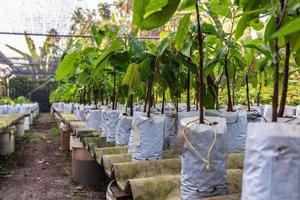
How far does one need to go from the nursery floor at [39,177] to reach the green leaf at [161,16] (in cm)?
244

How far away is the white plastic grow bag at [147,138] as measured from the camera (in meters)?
1.50

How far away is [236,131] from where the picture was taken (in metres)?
1.52

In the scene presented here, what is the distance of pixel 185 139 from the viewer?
930 millimetres

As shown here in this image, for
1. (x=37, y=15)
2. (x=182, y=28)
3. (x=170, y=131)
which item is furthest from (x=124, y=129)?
(x=37, y=15)

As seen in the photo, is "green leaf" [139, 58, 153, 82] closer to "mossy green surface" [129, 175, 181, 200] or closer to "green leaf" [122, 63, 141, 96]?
"green leaf" [122, 63, 141, 96]

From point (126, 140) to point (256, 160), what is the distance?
1362 millimetres

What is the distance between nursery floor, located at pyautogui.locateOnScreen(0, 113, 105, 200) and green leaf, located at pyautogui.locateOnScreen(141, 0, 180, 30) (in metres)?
2.44

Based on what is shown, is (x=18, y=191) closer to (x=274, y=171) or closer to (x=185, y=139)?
(x=185, y=139)

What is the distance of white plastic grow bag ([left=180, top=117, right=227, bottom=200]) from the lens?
2.97 ft

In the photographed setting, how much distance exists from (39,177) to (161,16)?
11.4ft

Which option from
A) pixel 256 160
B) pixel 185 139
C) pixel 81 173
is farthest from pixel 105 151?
pixel 81 173

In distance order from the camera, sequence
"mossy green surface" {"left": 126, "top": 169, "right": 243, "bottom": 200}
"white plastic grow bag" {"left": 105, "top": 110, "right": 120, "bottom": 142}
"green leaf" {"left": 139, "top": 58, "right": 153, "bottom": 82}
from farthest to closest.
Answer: "white plastic grow bag" {"left": 105, "top": 110, "right": 120, "bottom": 142}
"green leaf" {"left": 139, "top": 58, "right": 153, "bottom": 82}
"mossy green surface" {"left": 126, "top": 169, "right": 243, "bottom": 200}

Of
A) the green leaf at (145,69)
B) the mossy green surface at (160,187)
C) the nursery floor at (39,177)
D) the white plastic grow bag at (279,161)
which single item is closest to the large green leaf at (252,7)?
the white plastic grow bag at (279,161)

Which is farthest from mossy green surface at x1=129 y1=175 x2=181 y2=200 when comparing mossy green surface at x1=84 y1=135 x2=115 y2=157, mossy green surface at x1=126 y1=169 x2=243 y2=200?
mossy green surface at x1=84 y1=135 x2=115 y2=157
